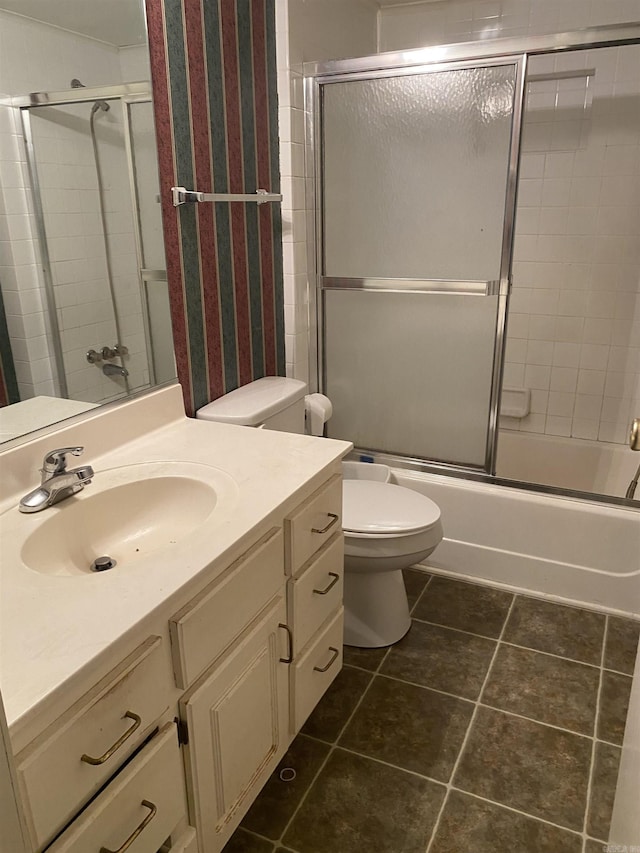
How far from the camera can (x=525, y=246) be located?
303cm

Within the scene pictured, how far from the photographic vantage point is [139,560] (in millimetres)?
1097

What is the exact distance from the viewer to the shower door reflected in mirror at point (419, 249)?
2180 mm

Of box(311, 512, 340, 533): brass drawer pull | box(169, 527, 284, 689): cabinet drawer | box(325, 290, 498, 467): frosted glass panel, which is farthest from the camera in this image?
box(325, 290, 498, 467): frosted glass panel

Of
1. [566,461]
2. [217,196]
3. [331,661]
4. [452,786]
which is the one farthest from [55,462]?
[566,461]

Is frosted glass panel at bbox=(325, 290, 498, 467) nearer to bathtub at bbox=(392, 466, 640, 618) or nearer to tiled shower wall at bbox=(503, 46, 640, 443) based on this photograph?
bathtub at bbox=(392, 466, 640, 618)

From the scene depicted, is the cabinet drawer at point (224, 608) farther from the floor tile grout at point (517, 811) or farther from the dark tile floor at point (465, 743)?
the floor tile grout at point (517, 811)

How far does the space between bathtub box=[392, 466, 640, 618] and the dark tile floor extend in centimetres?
9

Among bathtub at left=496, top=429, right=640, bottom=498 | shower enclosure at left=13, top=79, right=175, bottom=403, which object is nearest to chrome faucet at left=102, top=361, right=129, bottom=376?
shower enclosure at left=13, top=79, right=175, bottom=403

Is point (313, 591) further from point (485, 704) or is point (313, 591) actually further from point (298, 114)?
point (298, 114)

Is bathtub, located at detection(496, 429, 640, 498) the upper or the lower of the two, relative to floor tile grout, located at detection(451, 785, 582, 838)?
upper

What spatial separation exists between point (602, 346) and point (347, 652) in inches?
73.1

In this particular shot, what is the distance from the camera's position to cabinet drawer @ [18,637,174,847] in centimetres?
81

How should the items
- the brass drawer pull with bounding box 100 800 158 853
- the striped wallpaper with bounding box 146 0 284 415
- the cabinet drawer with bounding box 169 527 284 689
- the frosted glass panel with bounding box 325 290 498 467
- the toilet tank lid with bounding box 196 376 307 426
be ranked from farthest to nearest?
the frosted glass panel with bounding box 325 290 498 467, the toilet tank lid with bounding box 196 376 307 426, the striped wallpaper with bounding box 146 0 284 415, the cabinet drawer with bounding box 169 527 284 689, the brass drawer pull with bounding box 100 800 158 853

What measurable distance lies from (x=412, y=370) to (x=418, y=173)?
708 mm
